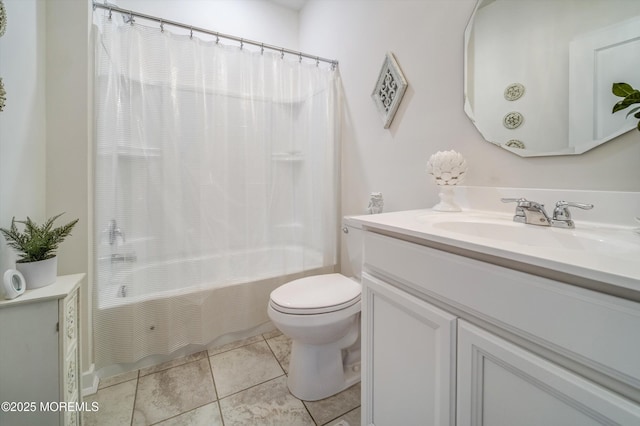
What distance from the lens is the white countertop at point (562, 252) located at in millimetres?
396

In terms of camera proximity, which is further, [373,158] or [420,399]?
[373,158]

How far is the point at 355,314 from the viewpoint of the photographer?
124cm

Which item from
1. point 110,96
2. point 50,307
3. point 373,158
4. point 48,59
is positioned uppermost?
point 48,59

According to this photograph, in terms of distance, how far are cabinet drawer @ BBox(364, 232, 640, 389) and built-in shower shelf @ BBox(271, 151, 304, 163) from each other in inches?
47.7

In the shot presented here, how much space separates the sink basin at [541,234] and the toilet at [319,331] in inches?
16.8

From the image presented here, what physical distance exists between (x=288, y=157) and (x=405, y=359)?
4.50ft

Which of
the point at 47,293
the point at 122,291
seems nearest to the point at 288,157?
the point at 122,291

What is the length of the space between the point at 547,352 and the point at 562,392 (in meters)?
0.06

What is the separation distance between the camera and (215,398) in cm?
122

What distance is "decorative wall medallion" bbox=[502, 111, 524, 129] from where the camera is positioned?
955 millimetres

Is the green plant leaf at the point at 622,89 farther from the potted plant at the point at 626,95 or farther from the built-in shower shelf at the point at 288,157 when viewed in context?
the built-in shower shelf at the point at 288,157

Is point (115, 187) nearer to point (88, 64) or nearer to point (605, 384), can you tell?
point (88, 64)

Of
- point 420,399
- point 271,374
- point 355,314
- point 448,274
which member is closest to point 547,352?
point 448,274

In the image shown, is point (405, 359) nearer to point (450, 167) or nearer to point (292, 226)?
point (450, 167)
